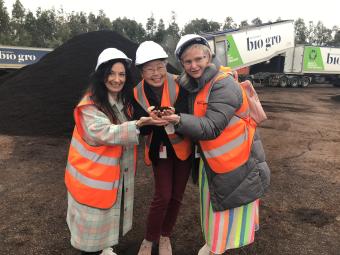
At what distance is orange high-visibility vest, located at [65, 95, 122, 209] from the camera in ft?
7.82

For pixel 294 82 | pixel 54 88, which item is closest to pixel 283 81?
pixel 294 82

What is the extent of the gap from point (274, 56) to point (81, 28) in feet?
149

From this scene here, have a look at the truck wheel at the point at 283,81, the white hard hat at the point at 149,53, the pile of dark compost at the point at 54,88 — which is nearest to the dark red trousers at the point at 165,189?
the white hard hat at the point at 149,53

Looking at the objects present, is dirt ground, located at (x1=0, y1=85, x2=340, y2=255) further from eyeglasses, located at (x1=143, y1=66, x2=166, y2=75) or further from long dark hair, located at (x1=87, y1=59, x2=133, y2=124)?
eyeglasses, located at (x1=143, y1=66, x2=166, y2=75)

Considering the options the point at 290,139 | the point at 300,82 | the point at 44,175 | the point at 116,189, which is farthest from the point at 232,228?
the point at 300,82

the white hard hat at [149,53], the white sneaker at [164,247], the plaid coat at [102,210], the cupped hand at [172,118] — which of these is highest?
the white hard hat at [149,53]

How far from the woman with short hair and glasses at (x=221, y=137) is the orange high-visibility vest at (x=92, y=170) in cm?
55

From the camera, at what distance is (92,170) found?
2395 millimetres

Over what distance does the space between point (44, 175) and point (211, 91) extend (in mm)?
3737

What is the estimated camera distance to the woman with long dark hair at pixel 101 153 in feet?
7.61

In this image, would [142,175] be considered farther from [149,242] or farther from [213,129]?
[213,129]

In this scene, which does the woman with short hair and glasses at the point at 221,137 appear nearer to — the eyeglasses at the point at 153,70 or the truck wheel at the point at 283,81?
the eyeglasses at the point at 153,70

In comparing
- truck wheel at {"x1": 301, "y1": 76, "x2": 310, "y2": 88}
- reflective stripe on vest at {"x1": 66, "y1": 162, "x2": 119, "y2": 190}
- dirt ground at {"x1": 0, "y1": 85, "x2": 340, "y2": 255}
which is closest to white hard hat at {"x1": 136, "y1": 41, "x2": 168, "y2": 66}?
reflective stripe on vest at {"x1": 66, "y1": 162, "x2": 119, "y2": 190}

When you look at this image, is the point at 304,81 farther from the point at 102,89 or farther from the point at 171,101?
the point at 102,89
